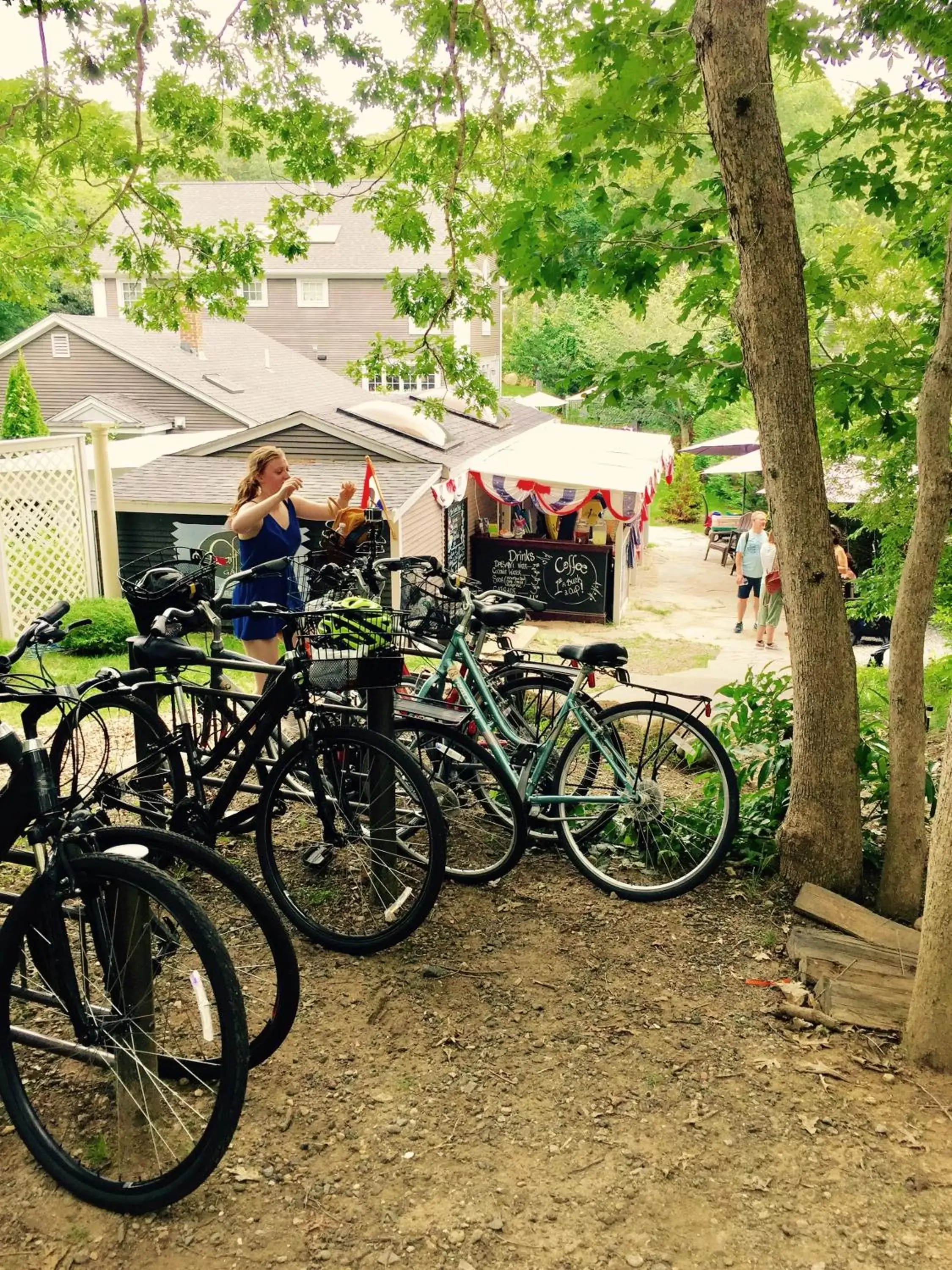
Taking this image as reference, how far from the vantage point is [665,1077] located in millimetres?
2889

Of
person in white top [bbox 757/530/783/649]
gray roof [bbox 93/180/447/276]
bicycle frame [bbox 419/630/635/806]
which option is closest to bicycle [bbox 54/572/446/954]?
bicycle frame [bbox 419/630/635/806]

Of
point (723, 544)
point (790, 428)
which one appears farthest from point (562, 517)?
point (790, 428)

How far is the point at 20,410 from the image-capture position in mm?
20188

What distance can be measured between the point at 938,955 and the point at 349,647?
2.09 m

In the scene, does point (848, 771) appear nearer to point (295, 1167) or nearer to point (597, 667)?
point (597, 667)

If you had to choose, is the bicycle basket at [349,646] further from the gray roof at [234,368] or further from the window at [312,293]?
the window at [312,293]

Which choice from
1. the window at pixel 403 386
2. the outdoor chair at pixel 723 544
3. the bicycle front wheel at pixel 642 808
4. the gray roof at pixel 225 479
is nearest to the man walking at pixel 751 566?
the gray roof at pixel 225 479

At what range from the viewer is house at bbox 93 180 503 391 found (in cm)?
3175

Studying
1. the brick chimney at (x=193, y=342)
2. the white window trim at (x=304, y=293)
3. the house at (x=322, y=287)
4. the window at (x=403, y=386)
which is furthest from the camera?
the white window trim at (x=304, y=293)

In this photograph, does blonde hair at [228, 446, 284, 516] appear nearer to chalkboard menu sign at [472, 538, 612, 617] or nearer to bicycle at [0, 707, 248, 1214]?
bicycle at [0, 707, 248, 1214]

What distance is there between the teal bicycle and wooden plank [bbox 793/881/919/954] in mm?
360

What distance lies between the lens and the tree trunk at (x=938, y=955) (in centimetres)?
289

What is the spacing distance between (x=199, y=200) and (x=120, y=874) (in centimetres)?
3624

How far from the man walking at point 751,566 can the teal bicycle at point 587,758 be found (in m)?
10.4
